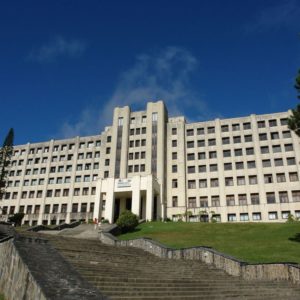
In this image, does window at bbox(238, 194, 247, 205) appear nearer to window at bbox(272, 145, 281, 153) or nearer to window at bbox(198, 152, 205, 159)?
window at bbox(272, 145, 281, 153)

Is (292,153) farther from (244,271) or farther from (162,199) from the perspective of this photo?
(244,271)

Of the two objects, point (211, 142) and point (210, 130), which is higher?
point (210, 130)

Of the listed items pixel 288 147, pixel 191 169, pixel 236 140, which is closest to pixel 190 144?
pixel 191 169

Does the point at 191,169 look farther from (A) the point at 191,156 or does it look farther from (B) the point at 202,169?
(A) the point at 191,156

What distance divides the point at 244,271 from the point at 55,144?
5467cm

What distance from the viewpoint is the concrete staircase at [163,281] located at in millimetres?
10797

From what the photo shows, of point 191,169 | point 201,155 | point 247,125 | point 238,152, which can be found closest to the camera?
point 238,152

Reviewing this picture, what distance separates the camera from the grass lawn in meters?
19.2

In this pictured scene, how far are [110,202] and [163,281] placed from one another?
113ft

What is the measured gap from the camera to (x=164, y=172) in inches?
2143

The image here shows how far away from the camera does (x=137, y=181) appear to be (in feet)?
154

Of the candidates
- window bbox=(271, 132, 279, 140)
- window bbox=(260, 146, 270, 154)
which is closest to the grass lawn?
window bbox=(260, 146, 270, 154)

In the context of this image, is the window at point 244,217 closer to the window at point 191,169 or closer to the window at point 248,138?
the window at point 191,169

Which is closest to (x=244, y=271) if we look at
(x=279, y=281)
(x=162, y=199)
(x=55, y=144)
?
(x=279, y=281)
